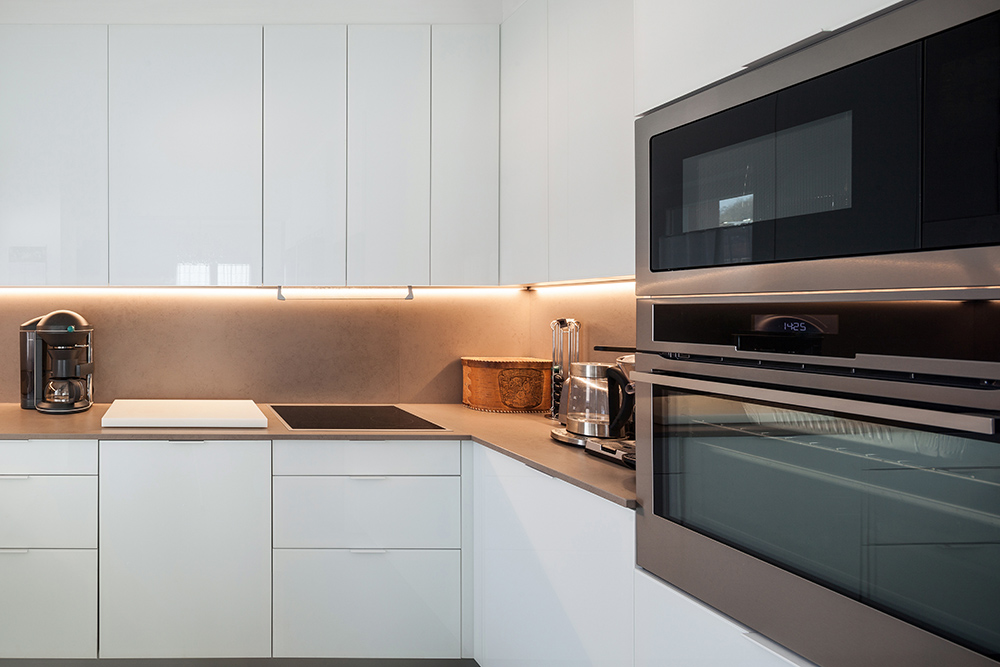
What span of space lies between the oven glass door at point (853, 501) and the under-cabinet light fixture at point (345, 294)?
1.85 meters

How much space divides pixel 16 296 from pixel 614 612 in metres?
2.67

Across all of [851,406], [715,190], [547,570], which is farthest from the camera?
[547,570]

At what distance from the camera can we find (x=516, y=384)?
2709mm

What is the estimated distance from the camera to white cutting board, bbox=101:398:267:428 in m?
2.30

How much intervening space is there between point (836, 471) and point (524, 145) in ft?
5.78

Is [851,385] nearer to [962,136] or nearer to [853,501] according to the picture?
[853,501]

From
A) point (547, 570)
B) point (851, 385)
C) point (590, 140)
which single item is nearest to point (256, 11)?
point (590, 140)

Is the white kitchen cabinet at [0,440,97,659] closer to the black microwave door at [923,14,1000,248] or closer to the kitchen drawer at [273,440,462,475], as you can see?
the kitchen drawer at [273,440,462,475]

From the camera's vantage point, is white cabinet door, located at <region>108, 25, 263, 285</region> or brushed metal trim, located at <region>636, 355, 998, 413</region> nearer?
brushed metal trim, located at <region>636, 355, 998, 413</region>

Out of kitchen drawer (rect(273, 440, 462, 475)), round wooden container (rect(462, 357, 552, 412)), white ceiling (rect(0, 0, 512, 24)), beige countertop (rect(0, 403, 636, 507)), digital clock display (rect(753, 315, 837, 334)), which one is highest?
white ceiling (rect(0, 0, 512, 24))

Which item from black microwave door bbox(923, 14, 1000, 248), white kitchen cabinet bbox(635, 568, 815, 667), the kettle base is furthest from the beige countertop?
black microwave door bbox(923, 14, 1000, 248)

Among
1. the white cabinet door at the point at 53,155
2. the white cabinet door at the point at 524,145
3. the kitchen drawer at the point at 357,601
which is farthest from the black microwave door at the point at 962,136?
the white cabinet door at the point at 53,155

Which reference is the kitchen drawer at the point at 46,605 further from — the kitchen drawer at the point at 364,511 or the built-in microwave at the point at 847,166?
the built-in microwave at the point at 847,166

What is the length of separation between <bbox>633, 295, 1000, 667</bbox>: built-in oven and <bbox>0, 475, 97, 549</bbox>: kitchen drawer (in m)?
1.84
